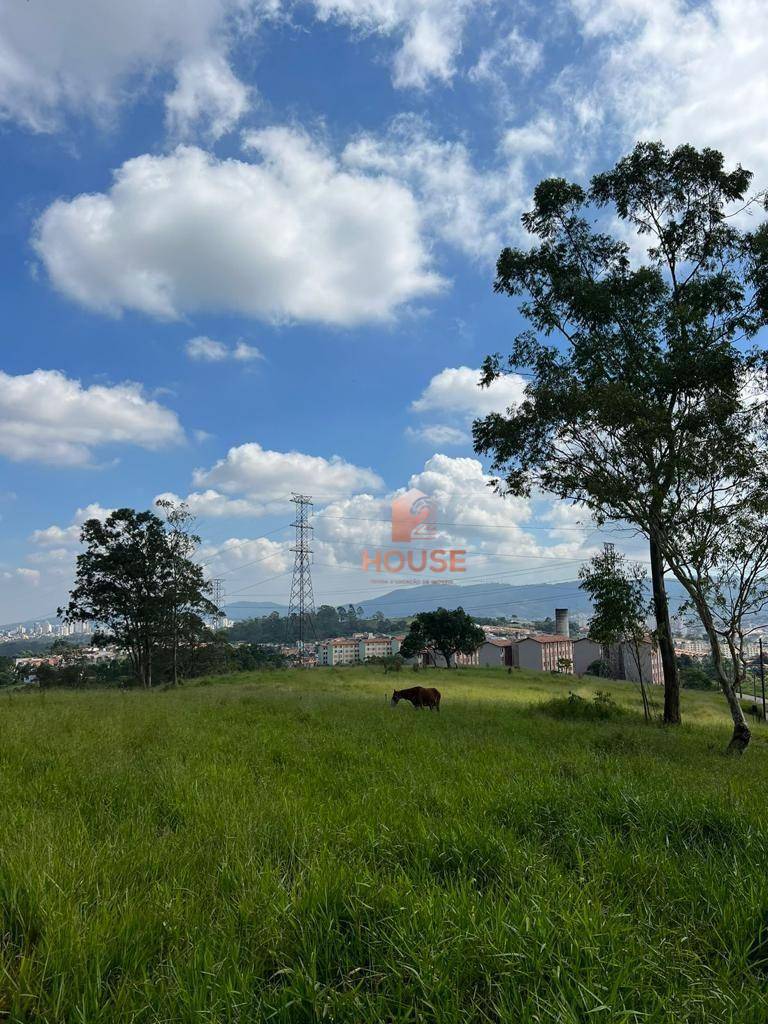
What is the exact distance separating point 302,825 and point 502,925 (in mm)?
2303

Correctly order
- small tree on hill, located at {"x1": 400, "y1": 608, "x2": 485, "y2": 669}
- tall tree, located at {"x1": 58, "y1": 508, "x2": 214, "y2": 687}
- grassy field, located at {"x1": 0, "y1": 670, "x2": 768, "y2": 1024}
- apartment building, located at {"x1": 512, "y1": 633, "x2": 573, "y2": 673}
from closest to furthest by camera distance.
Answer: grassy field, located at {"x1": 0, "y1": 670, "x2": 768, "y2": 1024} → tall tree, located at {"x1": 58, "y1": 508, "x2": 214, "y2": 687} → small tree on hill, located at {"x1": 400, "y1": 608, "x2": 485, "y2": 669} → apartment building, located at {"x1": 512, "y1": 633, "x2": 573, "y2": 673}

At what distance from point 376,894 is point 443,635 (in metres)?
73.7

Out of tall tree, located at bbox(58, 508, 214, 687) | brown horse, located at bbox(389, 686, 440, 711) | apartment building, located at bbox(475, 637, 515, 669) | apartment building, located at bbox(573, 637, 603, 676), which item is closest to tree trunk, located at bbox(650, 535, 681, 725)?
brown horse, located at bbox(389, 686, 440, 711)

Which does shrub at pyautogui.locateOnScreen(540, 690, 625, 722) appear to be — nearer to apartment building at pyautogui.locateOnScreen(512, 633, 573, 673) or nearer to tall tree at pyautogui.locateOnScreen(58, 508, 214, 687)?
tall tree at pyautogui.locateOnScreen(58, 508, 214, 687)

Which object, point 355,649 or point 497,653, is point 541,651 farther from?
point 355,649

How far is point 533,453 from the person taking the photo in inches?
718

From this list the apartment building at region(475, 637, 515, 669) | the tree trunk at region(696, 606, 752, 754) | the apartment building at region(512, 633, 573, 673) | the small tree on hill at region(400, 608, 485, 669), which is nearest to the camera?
the tree trunk at region(696, 606, 752, 754)

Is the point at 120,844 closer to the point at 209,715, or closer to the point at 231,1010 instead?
the point at 231,1010

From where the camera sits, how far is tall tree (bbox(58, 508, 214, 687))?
4362 centimetres

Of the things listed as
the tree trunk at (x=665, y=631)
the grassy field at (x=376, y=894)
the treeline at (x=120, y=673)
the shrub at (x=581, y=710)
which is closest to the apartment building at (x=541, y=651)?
the treeline at (x=120, y=673)

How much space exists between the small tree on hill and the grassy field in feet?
227

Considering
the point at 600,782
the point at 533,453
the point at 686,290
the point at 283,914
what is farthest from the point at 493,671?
the point at 283,914

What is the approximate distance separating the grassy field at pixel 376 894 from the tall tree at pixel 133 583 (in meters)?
39.3

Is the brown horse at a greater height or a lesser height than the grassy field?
lesser
